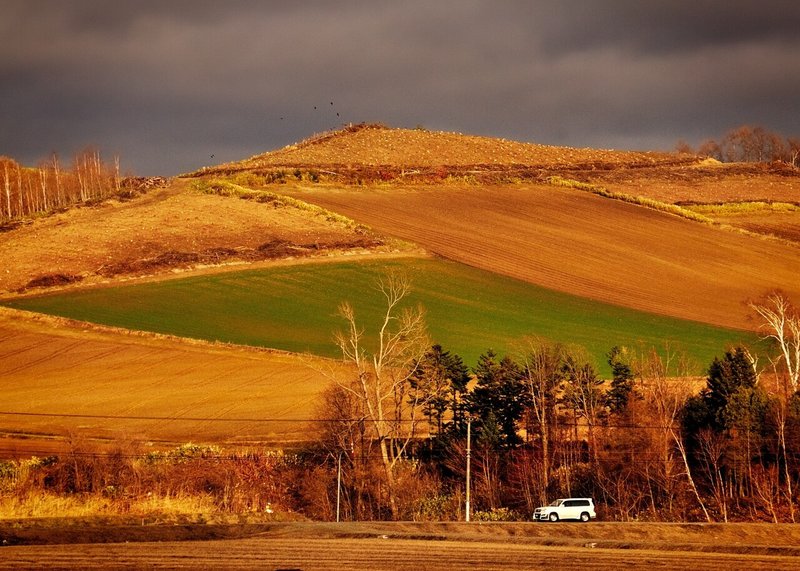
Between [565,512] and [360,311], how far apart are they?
37.7 m

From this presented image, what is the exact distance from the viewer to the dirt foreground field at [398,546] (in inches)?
904

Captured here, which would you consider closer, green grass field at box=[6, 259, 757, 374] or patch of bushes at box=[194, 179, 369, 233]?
green grass field at box=[6, 259, 757, 374]

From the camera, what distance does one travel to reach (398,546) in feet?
84.4

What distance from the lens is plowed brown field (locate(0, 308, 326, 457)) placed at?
53.1 metres

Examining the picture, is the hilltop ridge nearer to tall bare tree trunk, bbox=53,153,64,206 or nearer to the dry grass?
tall bare tree trunk, bbox=53,153,64,206

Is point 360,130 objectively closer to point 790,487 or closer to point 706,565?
point 790,487

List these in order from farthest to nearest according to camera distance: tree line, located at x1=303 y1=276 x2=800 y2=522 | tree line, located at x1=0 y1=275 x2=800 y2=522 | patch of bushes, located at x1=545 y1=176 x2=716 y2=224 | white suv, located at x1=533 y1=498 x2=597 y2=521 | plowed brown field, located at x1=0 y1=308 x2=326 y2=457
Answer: patch of bushes, located at x1=545 y1=176 x2=716 y2=224, plowed brown field, located at x1=0 y1=308 x2=326 y2=457, tree line, located at x1=303 y1=276 x2=800 y2=522, tree line, located at x1=0 y1=275 x2=800 y2=522, white suv, located at x1=533 y1=498 x2=597 y2=521

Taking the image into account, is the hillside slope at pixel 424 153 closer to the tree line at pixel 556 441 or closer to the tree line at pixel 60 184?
the tree line at pixel 60 184

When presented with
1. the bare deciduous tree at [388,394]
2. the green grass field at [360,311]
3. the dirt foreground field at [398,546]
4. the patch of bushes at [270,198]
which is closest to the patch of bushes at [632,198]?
the green grass field at [360,311]

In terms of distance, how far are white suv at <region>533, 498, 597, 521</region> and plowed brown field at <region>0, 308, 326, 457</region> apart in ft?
51.3

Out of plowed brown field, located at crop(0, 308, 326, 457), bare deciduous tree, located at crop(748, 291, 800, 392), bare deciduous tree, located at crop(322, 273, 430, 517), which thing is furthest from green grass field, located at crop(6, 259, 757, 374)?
bare deciduous tree, located at crop(322, 273, 430, 517)

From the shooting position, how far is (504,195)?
122 meters

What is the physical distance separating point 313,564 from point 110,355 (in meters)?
46.9

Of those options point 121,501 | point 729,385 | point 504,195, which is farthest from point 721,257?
point 121,501
